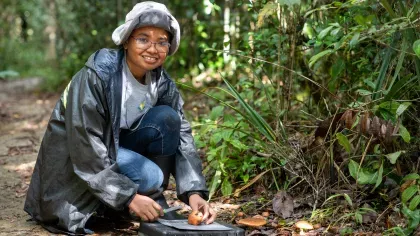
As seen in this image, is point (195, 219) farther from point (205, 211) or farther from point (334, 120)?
point (334, 120)

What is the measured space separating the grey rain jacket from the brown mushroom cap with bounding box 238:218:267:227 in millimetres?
232

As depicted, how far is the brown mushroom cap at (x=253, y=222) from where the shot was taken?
3117 millimetres

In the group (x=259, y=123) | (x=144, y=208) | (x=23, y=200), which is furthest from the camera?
(x=23, y=200)

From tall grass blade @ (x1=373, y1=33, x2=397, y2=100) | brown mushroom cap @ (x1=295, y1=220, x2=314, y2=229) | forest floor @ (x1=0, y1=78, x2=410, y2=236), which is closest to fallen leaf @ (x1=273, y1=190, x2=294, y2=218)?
forest floor @ (x1=0, y1=78, x2=410, y2=236)

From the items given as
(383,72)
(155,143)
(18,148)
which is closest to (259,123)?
(155,143)

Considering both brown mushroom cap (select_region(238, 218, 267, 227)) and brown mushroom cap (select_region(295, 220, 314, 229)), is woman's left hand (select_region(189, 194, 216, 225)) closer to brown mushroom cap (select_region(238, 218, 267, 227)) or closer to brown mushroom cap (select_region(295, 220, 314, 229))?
brown mushroom cap (select_region(238, 218, 267, 227))

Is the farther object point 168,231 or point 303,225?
point 303,225

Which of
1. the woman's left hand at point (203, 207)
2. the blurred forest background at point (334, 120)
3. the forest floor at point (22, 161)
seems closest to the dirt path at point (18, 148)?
the forest floor at point (22, 161)

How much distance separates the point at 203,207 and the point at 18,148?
291 cm

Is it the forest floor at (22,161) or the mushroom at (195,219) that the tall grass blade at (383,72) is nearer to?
the forest floor at (22,161)

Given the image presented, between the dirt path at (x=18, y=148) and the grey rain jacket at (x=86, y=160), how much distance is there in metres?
0.17

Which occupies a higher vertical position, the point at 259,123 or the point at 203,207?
the point at 259,123

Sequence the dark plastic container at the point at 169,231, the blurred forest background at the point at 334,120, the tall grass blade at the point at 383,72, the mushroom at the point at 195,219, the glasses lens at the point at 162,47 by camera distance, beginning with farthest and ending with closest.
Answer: the tall grass blade at the point at 383,72 < the glasses lens at the point at 162,47 < the blurred forest background at the point at 334,120 < the mushroom at the point at 195,219 < the dark plastic container at the point at 169,231

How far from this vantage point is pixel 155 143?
3.30 m
